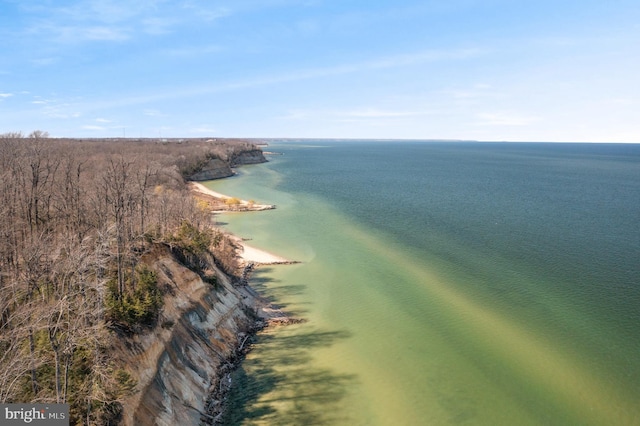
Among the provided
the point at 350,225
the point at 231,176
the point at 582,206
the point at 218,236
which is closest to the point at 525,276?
the point at 350,225

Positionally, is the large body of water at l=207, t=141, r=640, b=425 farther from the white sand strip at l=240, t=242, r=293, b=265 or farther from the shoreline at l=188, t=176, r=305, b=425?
the white sand strip at l=240, t=242, r=293, b=265

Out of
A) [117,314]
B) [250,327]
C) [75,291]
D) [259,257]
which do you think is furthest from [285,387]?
[259,257]

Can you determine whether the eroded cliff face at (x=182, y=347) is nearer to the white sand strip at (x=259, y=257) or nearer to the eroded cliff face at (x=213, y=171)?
the white sand strip at (x=259, y=257)

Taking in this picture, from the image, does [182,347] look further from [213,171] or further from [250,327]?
[213,171]

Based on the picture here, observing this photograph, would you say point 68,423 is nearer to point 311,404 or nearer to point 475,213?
point 311,404

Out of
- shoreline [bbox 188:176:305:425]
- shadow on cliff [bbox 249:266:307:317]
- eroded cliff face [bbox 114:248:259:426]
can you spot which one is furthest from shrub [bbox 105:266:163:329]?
shadow on cliff [bbox 249:266:307:317]

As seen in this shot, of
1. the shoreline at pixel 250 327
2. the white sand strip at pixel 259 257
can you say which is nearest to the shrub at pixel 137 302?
the shoreline at pixel 250 327
